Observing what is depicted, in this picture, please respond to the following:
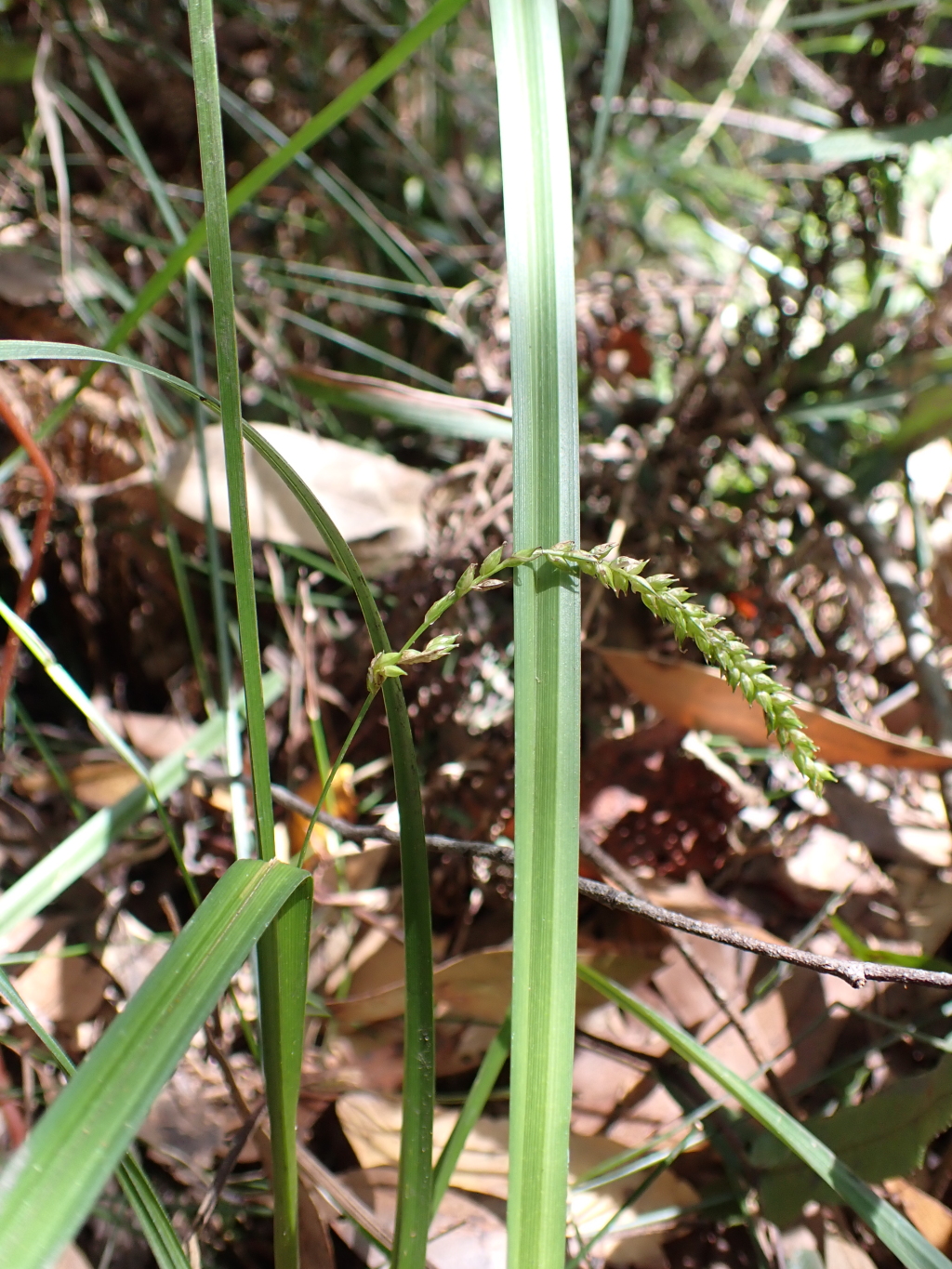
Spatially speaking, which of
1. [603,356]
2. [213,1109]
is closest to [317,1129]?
[213,1109]

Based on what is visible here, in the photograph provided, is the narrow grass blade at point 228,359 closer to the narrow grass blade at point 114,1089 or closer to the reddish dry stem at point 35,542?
the narrow grass blade at point 114,1089

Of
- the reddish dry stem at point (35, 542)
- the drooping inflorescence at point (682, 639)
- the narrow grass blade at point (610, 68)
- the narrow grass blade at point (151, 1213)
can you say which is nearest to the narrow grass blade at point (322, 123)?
the reddish dry stem at point (35, 542)

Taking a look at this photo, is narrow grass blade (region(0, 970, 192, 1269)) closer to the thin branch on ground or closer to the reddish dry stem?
the thin branch on ground

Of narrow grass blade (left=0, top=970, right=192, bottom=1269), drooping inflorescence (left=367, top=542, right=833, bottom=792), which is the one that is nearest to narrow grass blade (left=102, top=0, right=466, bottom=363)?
drooping inflorescence (left=367, top=542, right=833, bottom=792)

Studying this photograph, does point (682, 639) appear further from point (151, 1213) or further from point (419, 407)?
point (419, 407)

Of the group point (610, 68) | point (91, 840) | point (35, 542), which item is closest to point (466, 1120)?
point (91, 840)

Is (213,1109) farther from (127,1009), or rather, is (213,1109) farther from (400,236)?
(400,236)
